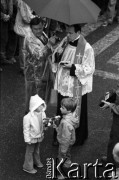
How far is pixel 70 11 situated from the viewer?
586 cm

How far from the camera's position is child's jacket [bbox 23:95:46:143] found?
5789mm

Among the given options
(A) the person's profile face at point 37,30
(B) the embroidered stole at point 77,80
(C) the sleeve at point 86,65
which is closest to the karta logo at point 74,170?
(B) the embroidered stole at point 77,80

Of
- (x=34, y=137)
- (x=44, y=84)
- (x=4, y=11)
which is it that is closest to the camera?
(x=34, y=137)

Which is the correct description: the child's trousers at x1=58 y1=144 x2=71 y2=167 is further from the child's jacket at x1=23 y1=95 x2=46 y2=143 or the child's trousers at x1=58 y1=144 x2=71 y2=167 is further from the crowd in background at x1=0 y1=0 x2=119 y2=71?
the crowd in background at x1=0 y1=0 x2=119 y2=71

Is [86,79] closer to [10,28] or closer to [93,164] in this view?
[93,164]

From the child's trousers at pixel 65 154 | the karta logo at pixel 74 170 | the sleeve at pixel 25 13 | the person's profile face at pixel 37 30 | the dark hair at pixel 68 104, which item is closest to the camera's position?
the dark hair at pixel 68 104

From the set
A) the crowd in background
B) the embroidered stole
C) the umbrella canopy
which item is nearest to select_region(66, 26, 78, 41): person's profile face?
the embroidered stole

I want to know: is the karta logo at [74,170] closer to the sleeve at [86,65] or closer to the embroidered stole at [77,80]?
the embroidered stole at [77,80]

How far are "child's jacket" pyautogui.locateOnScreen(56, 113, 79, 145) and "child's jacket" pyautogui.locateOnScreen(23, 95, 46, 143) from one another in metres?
0.27

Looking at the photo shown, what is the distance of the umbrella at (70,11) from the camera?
5820 mm

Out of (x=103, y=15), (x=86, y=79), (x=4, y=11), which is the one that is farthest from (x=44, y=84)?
(x=103, y=15)

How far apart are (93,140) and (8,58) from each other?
10.8ft

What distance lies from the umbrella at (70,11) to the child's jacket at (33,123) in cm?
110

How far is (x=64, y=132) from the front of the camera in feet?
19.2
